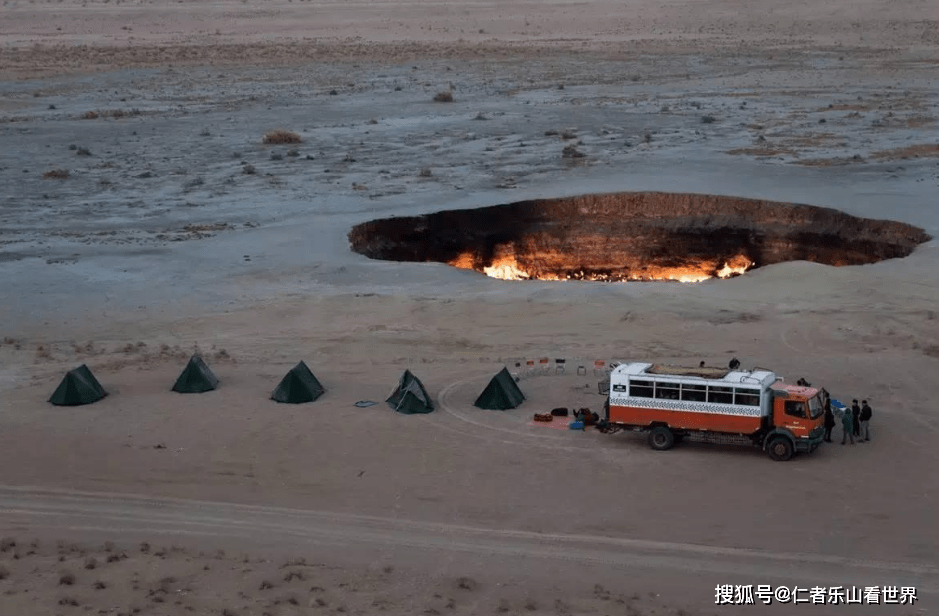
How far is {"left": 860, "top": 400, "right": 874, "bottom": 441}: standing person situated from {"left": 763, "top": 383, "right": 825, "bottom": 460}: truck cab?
3.09 feet

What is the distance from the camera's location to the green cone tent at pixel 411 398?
2612 cm

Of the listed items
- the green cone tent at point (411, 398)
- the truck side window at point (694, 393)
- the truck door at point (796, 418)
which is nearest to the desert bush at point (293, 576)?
the green cone tent at point (411, 398)

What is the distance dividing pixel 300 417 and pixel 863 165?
3193 centimetres

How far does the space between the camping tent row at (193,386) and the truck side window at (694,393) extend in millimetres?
8066

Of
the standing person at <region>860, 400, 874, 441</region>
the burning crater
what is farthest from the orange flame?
the standing person at <region>860, 400, 874, 441</region>

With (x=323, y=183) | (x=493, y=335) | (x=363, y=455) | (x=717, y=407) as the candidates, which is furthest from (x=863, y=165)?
(x=363, y=455)

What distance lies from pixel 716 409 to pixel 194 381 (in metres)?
11.4

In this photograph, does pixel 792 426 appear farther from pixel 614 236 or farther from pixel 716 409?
pixel 614 236

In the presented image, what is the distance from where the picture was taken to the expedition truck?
76.6 feet

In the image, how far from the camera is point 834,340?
Answer: 3047 centimetres

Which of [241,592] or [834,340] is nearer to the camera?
[241,592]

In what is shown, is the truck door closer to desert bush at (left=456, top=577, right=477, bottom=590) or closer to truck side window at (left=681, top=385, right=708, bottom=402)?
truck side window at (left=681, top=385, right=708, bottom=402)

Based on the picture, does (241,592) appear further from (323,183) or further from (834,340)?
(323,183)

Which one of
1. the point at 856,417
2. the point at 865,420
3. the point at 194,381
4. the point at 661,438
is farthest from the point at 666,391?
the point at 194,381
